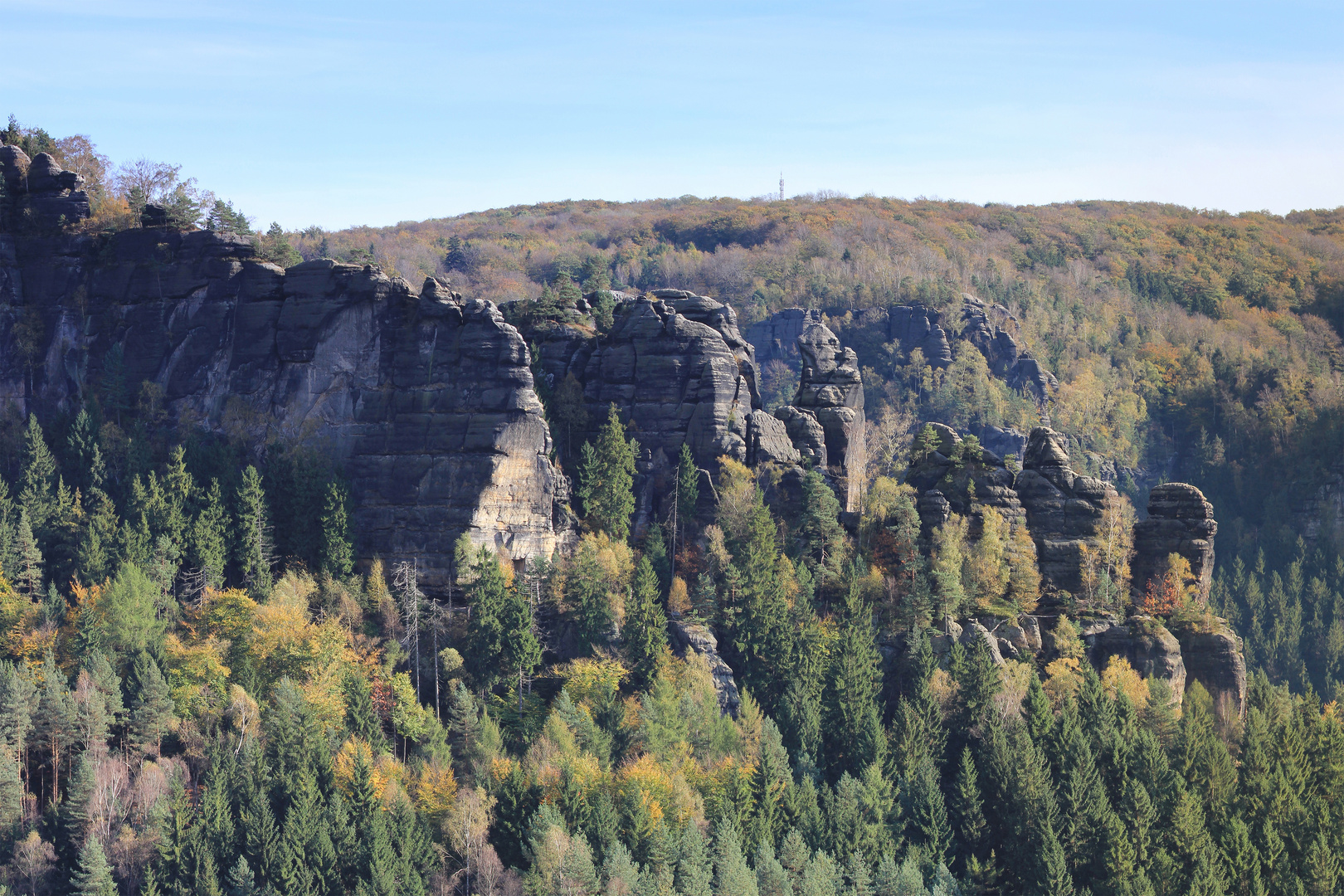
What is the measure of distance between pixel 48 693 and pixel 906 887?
44.5 metres

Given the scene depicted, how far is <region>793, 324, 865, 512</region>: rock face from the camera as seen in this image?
3632 inches

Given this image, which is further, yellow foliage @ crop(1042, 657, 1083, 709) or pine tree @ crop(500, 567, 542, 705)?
yellow foliage @ crop(1042, 657, 1083, 709)

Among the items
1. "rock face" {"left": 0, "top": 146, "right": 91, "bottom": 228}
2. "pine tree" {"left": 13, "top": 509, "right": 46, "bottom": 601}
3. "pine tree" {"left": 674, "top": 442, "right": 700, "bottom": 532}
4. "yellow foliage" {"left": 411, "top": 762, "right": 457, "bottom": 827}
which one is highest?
"rock face" {"left": 0, "top": 146, "right": 91, "bottom": 228}

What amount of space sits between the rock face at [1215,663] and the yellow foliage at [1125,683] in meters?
5.01

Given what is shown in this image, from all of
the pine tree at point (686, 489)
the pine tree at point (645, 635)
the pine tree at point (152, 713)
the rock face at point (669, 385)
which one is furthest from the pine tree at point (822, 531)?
the pine tree at point (152, 713)

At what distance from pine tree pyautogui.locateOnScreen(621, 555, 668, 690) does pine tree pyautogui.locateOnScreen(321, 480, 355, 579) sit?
56.6 ft

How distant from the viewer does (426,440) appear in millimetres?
84688

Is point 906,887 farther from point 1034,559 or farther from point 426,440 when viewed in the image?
point 426,440

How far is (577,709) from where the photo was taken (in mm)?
75438

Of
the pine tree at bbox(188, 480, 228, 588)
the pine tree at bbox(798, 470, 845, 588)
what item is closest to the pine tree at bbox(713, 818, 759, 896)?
the pine tree at bbox(798, 470, 845, 588)

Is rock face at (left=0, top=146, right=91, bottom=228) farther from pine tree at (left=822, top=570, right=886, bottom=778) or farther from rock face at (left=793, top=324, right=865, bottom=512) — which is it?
pine tree at (left=822, top=570, right=886, bottom=778)

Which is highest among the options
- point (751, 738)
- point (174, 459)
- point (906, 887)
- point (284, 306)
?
point (284, 306)

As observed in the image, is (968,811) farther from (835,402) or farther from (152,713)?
(152,713)

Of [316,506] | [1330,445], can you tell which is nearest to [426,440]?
[316,506]
